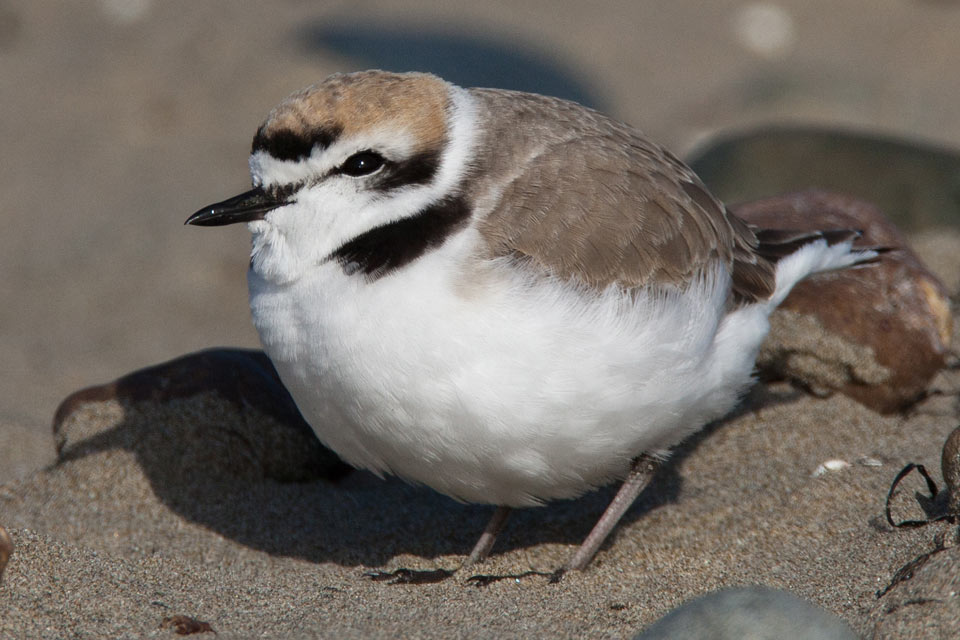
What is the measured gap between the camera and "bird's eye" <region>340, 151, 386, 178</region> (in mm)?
3646

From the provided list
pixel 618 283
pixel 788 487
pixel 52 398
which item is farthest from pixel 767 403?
pixel 52 398

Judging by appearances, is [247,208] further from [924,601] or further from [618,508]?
[924,601]

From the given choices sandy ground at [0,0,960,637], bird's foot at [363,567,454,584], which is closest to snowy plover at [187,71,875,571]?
bird's foot at [363,567,454,584]

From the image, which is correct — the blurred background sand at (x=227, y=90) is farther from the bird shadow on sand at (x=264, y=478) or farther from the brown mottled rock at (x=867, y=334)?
the brown mottled rock at (x=867, y=334)

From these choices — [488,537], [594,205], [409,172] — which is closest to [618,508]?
[488,537]

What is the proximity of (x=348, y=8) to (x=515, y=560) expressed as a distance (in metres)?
7.15

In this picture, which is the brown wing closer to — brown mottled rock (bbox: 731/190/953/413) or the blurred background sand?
brown mottled rock (bbox: 731/190/953/413)

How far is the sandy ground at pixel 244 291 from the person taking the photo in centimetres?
373

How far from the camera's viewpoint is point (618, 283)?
3.80 metres

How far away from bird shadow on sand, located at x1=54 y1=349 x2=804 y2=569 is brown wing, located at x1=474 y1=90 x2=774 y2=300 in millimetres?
1091

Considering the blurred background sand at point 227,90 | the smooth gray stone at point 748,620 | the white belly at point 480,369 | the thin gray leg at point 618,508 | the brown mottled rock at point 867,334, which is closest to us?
the smooth gray stone at point 748,620

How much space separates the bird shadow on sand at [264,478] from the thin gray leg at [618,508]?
1.02ft

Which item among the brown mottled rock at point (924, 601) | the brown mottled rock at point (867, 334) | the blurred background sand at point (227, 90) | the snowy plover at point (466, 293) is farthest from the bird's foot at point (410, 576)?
the blurred background sand at point (227, 90)

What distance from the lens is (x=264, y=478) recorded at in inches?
192
